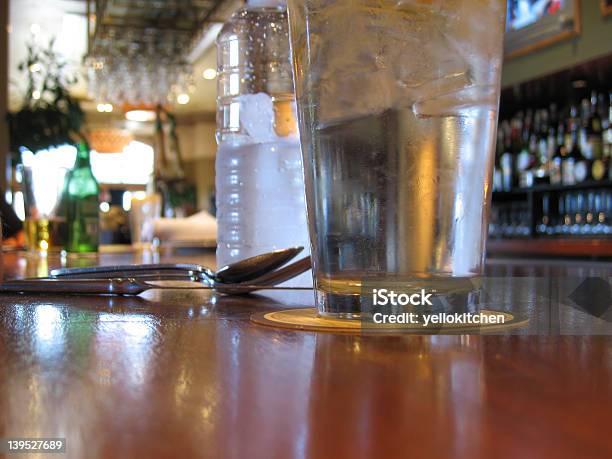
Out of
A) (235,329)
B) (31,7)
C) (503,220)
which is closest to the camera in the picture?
(235,329)

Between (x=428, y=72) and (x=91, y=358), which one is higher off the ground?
(x=428, y=72)

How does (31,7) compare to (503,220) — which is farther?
(31,7)

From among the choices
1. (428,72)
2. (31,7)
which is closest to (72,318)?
(428,72)

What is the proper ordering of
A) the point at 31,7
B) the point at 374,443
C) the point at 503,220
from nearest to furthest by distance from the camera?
the point at 374,443
the point at 503,220
the point at 31,7

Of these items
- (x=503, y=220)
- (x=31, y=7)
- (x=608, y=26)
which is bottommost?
(x=503, y=220)

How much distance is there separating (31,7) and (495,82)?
6350 mm

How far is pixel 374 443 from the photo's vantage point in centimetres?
13

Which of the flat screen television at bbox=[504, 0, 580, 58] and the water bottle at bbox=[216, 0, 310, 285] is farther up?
the flat screen television at bbox=[504, 0, 580, 58]

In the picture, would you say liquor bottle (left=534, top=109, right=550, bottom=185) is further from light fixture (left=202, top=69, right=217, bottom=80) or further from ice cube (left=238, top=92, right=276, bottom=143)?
light fixture (left=202, top=69, right=217, bottom=80)

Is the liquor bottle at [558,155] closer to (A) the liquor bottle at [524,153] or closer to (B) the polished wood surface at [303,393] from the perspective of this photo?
(A) the liquor bottle at [524,153]

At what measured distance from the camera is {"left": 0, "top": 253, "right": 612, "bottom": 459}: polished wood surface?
13 cm

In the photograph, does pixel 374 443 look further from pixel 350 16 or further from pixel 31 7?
pixel 31 7

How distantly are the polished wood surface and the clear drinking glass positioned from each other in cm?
6

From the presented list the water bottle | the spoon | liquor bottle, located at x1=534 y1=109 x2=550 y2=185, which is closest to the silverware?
the spoon
